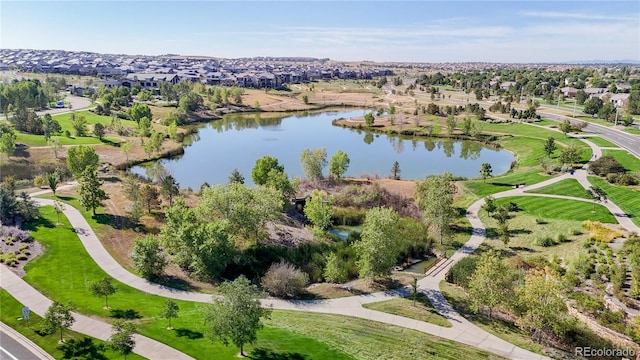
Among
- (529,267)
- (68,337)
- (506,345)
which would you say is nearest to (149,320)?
(68,337)

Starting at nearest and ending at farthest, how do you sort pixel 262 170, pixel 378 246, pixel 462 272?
pixel 378 246
pixel 462 272
pixel 262 170

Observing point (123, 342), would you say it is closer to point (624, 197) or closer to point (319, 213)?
point (319, 213)

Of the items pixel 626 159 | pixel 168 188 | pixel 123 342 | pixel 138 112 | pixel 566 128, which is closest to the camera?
pixel 123 342

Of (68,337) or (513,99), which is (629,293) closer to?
(68,337)

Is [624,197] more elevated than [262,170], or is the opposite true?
[262,170]

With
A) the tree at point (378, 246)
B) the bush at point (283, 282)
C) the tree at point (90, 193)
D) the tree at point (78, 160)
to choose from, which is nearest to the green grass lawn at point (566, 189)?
the tree at point (378, 246)

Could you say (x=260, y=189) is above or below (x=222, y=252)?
above

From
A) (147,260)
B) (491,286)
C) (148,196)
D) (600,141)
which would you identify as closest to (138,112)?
(148,196)

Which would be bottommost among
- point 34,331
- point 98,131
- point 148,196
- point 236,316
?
point 34,331
